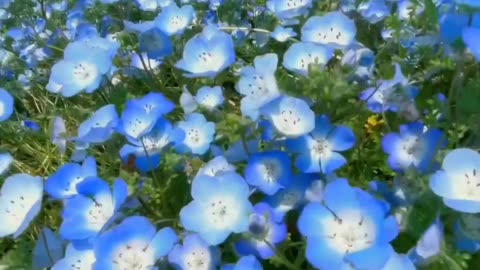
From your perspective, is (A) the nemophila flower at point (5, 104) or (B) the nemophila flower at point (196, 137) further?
(A) the nemophila flower at point (5, 104)

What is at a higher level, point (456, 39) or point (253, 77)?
point (456, 39)

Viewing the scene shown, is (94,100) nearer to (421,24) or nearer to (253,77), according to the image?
(253,77)

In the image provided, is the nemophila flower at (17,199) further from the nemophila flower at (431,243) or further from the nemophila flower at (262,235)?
the nemophila flower at (431,243)

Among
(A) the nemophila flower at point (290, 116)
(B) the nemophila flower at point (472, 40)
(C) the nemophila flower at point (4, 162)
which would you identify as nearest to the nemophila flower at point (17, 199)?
(C) the nemophila flower at point (4, 162)

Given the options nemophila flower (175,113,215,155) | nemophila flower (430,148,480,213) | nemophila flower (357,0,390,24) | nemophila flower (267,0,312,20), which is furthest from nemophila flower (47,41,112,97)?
nemophila flower (430,148,480,213)

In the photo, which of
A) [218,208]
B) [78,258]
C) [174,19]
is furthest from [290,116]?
[174,19]

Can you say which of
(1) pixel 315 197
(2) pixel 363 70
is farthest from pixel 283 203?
(2) pixel 363 70
